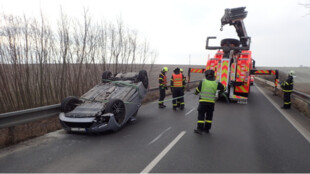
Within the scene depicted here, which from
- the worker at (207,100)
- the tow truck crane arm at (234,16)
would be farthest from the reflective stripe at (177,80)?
the tow truck crane arm at (234,16)

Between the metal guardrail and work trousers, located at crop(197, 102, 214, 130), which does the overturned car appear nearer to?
the metal guardrail

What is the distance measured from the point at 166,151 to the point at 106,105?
1.89 meters

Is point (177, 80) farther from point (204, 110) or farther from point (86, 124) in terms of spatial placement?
point (86, 124)

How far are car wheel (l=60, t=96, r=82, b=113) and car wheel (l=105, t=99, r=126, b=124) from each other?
111 cm

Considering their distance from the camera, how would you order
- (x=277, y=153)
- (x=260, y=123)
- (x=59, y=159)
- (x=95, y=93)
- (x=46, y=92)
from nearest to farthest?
(x=59, y=159)
(x=277, y=153)
(x=95, y=93)
(x=260, y=123)
(x=46, y=92)

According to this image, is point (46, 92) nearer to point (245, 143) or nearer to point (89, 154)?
point (89, 154)

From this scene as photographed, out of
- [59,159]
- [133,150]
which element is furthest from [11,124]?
[133,150]

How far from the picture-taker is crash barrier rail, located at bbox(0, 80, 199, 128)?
4.16 meters

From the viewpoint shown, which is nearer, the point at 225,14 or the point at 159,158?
the point at 159,158

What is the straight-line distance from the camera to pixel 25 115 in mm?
4609

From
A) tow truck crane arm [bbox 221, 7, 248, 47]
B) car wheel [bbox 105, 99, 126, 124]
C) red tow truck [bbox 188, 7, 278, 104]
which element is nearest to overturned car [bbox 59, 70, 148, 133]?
car wheel [bbox 105, 99, 126, 124]

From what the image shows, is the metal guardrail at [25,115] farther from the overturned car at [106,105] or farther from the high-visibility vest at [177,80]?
the high-visibility vest at [177,80]

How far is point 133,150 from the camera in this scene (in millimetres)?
4059

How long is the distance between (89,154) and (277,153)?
12.0ft
